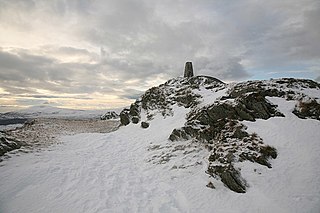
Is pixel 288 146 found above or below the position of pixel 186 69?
below

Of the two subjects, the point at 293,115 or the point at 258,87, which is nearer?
the point at 293,115

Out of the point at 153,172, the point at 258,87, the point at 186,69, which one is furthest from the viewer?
the point at 186,69

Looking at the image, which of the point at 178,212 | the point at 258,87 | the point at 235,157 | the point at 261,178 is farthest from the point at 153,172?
the point at 258,87

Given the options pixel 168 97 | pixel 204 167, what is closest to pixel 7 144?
pixel 204 167

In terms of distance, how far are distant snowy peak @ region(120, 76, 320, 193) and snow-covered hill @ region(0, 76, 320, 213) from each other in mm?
63

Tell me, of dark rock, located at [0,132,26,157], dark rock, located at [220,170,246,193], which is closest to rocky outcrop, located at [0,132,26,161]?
dark rock, located at [0,132,26,157]

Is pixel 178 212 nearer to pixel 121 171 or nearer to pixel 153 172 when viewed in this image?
pixel 153 172

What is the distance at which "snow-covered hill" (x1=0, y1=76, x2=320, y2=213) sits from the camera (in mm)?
9812

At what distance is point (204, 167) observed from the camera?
13164 millimetres

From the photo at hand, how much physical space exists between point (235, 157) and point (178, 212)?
194 inches

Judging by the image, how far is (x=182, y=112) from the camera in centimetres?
2620

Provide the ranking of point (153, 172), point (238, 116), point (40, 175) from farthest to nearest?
point (238, 116)
point (153, 172)
point (40, 175)

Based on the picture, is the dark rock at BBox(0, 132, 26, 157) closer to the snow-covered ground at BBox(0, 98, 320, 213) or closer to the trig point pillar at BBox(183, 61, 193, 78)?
the snow-covered ground at BBox(0, 98, 320, 213)

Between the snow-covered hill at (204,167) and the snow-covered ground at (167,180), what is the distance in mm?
44
